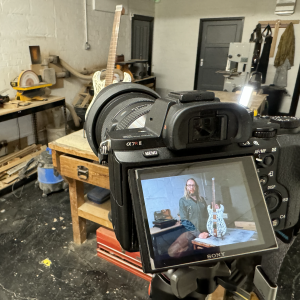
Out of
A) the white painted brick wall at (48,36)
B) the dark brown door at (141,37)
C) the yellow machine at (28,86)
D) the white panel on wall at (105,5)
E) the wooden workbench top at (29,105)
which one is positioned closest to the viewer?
the wooden workbench top at (29,105)

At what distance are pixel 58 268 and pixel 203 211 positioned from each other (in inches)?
49.6

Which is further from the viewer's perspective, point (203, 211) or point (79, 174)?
point (79, 174)

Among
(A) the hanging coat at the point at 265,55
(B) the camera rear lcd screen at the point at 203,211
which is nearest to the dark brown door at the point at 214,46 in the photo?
(A) the hanging coat at the point at 265,55

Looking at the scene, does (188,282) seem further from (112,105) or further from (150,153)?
(112,105)

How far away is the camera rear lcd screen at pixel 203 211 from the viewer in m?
0.52

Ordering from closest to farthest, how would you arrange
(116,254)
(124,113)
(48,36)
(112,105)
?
(124,113) → (112,105) → (116,254) → (48,36)

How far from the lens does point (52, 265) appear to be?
1.52 m

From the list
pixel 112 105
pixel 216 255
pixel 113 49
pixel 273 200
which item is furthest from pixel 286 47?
pixel 216 255

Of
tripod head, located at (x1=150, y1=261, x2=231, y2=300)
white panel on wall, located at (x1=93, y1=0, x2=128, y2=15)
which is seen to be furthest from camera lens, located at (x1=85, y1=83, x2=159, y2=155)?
white panel on wall, located at (x1=93, y1=0, x2=128, y2=15)

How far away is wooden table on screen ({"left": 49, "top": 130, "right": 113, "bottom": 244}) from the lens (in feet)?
4.50

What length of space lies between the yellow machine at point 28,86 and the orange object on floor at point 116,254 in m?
1.69

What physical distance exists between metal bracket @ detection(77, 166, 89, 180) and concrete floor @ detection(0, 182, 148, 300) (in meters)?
0.53

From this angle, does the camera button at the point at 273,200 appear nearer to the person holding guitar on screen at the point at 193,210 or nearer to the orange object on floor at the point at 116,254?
the person holding guitar on screen at the point at 193,210

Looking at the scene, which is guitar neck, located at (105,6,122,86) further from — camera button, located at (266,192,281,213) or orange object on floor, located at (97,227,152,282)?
camera button, located at (266,192,281,213)
